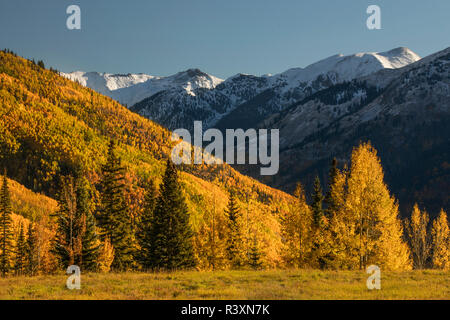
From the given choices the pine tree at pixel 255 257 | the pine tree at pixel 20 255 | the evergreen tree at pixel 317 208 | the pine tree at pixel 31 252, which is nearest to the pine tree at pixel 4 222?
the pine tree at pixel 20 255

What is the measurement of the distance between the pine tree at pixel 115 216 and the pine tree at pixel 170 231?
3.83 meters

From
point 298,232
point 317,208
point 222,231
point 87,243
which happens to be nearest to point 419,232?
point 317,208

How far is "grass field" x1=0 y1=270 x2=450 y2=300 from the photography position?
60.2 ft

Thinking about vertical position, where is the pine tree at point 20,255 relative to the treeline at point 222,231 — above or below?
below

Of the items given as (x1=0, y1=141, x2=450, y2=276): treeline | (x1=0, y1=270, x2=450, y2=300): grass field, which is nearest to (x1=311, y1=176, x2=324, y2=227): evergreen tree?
(x1=0, y1=141, x2=450, y2=276): treeline

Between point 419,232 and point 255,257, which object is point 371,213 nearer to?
point 255,257

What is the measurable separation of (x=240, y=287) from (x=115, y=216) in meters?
27.3

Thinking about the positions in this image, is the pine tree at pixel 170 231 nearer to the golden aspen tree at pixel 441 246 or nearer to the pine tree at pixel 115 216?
the pine tree at pixel 115 216

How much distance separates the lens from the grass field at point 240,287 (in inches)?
723
